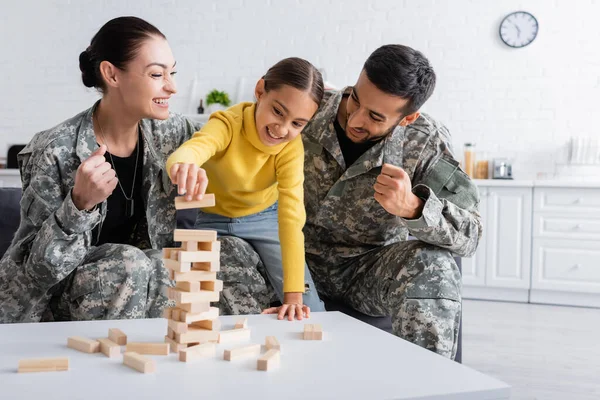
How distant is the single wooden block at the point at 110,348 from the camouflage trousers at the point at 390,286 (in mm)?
788

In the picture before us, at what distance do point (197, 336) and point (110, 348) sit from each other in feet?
0.51

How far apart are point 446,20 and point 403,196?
400 cm

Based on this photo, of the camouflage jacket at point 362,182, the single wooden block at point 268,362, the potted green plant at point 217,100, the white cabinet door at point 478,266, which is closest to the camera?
the single wooden block at point 268,362

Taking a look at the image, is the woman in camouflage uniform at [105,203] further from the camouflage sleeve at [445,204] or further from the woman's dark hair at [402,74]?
the camouflage sleeve at [445,204]

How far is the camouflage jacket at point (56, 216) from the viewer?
1739mm

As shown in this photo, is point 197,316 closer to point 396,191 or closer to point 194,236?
point 194,236

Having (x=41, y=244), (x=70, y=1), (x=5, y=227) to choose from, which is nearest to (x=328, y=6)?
(x=70, y=1)

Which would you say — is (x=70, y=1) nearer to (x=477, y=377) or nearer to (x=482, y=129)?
(x=482, y=129)

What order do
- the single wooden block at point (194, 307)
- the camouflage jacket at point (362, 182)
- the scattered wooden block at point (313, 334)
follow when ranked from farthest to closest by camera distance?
the camouflage jacket at point (362, 182), the scattered wooden block at point (313, 334), the single wooden block at point (194, 307)

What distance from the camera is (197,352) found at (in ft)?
3.81

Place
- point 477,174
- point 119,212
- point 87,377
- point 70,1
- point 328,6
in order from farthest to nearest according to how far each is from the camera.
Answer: point 70,1 < point 328,6 < point 477,174 < point 119,212 < point 87,377

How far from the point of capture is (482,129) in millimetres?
5328

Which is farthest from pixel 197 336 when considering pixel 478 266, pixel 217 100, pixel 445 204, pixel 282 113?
pixel 217 100

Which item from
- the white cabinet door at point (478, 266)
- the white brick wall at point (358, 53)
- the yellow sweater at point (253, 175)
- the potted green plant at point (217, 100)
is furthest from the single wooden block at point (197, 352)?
the potted green plant at point (217, 100)
